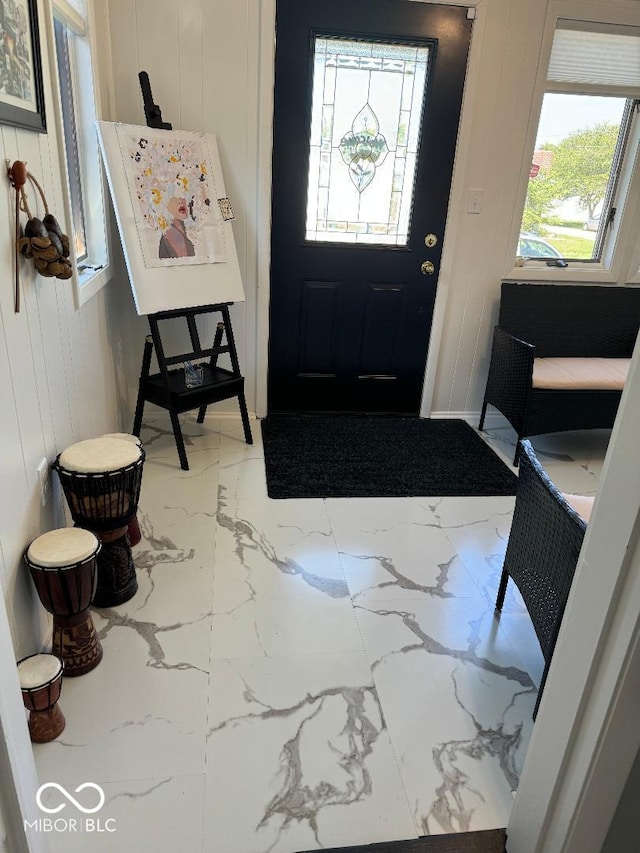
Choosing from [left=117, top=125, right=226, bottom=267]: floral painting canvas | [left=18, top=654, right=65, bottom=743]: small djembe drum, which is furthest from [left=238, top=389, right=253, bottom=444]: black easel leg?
[left=18, top=654, right=65, bottom=743]: small djembe drum

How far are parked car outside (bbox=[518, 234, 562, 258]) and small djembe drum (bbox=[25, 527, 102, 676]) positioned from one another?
2870 mm

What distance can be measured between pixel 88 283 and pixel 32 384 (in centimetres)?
80

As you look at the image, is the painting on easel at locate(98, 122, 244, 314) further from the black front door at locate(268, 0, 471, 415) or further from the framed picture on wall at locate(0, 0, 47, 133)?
the framed picture on wall at locate(0, 0, 47, 133)

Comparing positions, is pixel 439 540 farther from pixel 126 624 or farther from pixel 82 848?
pixel 82 848

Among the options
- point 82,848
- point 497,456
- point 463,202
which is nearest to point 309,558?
point 82,848

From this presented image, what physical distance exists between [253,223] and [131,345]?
35.9 inches

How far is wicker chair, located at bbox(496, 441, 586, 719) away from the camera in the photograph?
1483mm

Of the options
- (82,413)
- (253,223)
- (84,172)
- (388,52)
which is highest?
(388,52)

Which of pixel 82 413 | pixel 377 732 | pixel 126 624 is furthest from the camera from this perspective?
pixel 82 413

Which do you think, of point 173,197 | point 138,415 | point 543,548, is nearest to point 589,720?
point 543,548

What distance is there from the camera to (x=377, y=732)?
5.19 feet

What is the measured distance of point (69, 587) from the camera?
62.4 inches

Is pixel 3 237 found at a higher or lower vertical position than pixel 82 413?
higher

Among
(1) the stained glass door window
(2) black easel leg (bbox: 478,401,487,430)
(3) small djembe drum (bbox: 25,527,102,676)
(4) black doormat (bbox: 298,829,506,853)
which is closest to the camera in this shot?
(4) black doormat (bbox: 298,829,506,853)
